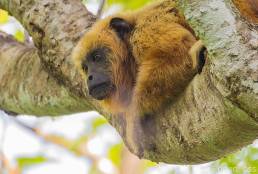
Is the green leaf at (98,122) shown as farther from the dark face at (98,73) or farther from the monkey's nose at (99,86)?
the monkey's nose at (99,86)

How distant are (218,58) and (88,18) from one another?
7.70 ft

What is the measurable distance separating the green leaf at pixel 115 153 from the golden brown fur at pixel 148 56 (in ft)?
5.70

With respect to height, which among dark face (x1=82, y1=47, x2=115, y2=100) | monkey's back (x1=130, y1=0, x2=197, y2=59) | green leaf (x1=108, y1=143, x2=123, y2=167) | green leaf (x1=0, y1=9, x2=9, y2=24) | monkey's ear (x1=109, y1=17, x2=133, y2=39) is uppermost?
monkey's back (x1=130, y1=0, x2=197, y2=59)

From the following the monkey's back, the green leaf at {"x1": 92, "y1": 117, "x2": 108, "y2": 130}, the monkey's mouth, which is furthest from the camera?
the green leaf at {"x1": 92, "y1": 117, "x2": 108, "y2": 130}

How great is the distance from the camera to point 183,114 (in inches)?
132

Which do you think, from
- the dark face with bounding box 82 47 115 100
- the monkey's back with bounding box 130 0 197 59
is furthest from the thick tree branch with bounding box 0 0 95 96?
the monkey's back with bounding box 130 0 197 59

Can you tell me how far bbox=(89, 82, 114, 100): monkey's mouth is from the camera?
168 inches

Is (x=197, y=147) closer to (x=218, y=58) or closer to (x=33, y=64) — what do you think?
Answer: (x=218, y=58)

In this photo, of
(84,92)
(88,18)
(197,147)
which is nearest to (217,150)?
(197,147)

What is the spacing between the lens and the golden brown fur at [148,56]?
377 cm

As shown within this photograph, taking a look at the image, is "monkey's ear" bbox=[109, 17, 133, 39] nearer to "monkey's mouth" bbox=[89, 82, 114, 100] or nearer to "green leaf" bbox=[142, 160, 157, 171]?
"monkey's mouth" bbox=[89, 82, 114, 100]

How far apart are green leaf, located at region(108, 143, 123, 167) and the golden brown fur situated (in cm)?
174

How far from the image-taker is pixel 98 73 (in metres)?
4.61

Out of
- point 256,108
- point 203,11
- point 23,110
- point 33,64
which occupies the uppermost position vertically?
point 203,11
